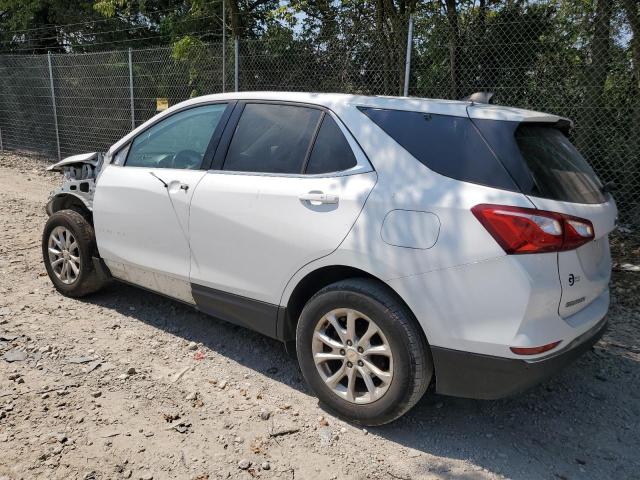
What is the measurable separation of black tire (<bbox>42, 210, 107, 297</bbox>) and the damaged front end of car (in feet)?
0.41

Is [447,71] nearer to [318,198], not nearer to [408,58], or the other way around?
[408,58]

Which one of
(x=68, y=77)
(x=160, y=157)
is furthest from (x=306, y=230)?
(x=68, y=77)

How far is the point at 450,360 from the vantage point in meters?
2.56

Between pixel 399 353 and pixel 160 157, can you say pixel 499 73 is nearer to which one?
pixel 160 157

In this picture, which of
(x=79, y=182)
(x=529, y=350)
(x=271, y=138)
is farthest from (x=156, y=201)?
(x=529, y=350)

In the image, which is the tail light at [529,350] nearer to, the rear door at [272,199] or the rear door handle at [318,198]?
the rear door at [272,199]

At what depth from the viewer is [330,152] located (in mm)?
3002

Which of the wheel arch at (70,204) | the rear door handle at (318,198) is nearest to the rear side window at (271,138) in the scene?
the rear door handle at (318,198)

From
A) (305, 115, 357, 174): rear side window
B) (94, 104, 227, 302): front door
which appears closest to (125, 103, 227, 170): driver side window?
(94, 104, 227, 302): front door

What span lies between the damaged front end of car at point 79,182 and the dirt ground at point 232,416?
0.91 m

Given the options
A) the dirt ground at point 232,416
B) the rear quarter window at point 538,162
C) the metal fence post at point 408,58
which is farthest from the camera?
the metal fence post at point 408,58

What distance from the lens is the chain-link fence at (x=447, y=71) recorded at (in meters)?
5.99

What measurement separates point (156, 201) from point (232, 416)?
1.57 meters

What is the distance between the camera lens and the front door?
11.8 feet
